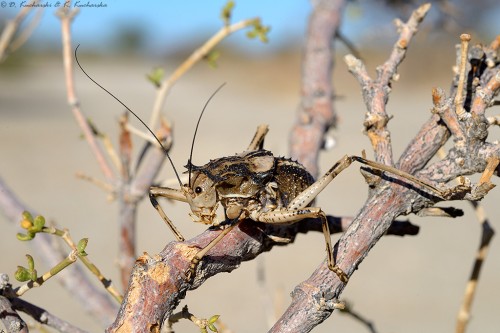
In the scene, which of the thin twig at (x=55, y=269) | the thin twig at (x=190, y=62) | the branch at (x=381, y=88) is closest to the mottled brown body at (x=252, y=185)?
the branch at (x=381, y=88)

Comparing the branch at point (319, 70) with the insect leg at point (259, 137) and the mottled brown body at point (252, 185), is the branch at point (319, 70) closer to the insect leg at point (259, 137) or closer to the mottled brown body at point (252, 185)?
the insect leg at point (259, 137)

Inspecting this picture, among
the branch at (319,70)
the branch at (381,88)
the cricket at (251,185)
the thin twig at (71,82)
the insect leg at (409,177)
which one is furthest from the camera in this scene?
the branch at (319,70)

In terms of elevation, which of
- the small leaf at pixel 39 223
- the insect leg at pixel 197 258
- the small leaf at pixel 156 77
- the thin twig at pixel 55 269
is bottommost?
the insect leg at pixel 197 258

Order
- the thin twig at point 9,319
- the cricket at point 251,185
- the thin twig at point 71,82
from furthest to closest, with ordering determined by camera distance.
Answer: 1. the thin twig at point 71,82
2. the cricket at point 251,185
3. the thin twig at point 9,319

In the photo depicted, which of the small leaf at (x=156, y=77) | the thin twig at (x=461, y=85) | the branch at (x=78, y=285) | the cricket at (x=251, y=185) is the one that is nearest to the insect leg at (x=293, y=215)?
the cricket at (x=251, y=185)

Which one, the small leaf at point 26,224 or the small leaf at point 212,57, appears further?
the small leaf at point 212,57

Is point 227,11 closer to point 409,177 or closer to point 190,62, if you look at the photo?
point 190,62

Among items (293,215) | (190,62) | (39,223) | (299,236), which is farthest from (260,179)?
(299,236)

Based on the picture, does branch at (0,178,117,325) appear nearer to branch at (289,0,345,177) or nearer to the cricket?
the cricket

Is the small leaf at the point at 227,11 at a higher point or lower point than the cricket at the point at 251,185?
higher

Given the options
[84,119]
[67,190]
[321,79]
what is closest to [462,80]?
[321,79]

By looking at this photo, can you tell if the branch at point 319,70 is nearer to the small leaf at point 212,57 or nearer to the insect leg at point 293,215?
the small leaf at point 212,57

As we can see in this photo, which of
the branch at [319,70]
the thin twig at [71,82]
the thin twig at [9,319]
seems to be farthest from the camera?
the branch at [319,70]
